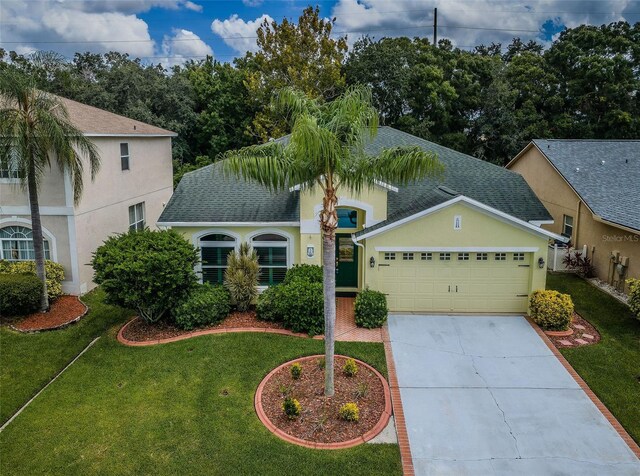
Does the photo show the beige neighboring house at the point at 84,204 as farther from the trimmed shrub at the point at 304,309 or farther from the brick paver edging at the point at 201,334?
the trimmed shrub at the point at 304,309

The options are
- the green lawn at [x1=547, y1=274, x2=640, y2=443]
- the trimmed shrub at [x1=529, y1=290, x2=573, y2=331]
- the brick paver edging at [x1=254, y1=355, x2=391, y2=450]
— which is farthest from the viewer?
the trimmed shrub at [x1=529, y1=290, x2=573, y2=331]

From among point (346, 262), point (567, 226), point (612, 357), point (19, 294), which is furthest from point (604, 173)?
point (19, 294)

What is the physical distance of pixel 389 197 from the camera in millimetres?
16672

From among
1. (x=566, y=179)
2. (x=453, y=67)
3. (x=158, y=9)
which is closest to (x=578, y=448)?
(x=566, y=179)

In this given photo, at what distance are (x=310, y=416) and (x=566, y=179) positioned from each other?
16.3 m

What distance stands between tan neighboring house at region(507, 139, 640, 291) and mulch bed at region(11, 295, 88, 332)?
16450 millimetres

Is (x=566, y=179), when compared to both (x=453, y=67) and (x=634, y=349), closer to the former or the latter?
(x=634, y=349)

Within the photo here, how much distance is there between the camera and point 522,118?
32594 millimetres

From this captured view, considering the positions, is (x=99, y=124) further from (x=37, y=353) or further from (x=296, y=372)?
(x=296, y=372)

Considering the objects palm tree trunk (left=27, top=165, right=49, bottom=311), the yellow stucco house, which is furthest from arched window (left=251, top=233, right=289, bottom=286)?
palm tree trunk (left=27, top=165, right=49, bottom=311)

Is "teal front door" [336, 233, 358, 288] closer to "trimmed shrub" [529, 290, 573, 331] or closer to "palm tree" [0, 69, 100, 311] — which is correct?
"trimmed shrub" [529, 290, 573, 331]

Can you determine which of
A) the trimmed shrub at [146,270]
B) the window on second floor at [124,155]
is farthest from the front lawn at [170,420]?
the window on second floor at [124,155]

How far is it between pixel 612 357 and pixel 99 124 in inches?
723

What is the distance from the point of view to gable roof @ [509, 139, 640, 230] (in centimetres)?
1716
